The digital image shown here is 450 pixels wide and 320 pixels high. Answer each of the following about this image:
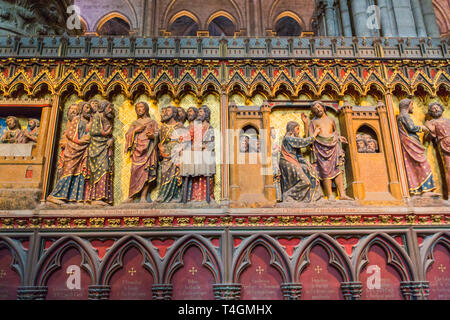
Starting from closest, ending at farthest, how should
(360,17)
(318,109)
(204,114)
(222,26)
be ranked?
(204,114), (318,109), (360,17), (222,26)

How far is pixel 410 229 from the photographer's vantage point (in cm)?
667

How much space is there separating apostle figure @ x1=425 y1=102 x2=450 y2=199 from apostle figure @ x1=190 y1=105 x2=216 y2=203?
14.5 ft

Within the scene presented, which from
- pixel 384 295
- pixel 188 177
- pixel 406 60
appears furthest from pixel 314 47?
pixel 384 295

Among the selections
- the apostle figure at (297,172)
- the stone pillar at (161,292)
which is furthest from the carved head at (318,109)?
the stone pillar at (161,292)

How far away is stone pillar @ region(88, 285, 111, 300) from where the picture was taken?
6.20m

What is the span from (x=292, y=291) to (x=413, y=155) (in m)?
3.58

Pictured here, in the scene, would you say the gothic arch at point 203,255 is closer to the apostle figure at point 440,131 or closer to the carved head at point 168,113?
the carved head at point 168,113

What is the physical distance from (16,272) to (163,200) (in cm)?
283

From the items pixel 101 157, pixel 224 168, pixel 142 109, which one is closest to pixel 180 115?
pixel 142 109

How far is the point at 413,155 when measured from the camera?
714cm

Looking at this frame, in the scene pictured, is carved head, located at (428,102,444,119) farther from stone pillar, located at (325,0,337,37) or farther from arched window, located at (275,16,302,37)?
arched window, located at (275,16,302,37)

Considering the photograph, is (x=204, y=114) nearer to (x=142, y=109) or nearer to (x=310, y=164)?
(x=142, y=109)

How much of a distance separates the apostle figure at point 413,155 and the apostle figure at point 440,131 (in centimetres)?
19

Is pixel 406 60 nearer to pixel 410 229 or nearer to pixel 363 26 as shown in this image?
pixel 410 229
